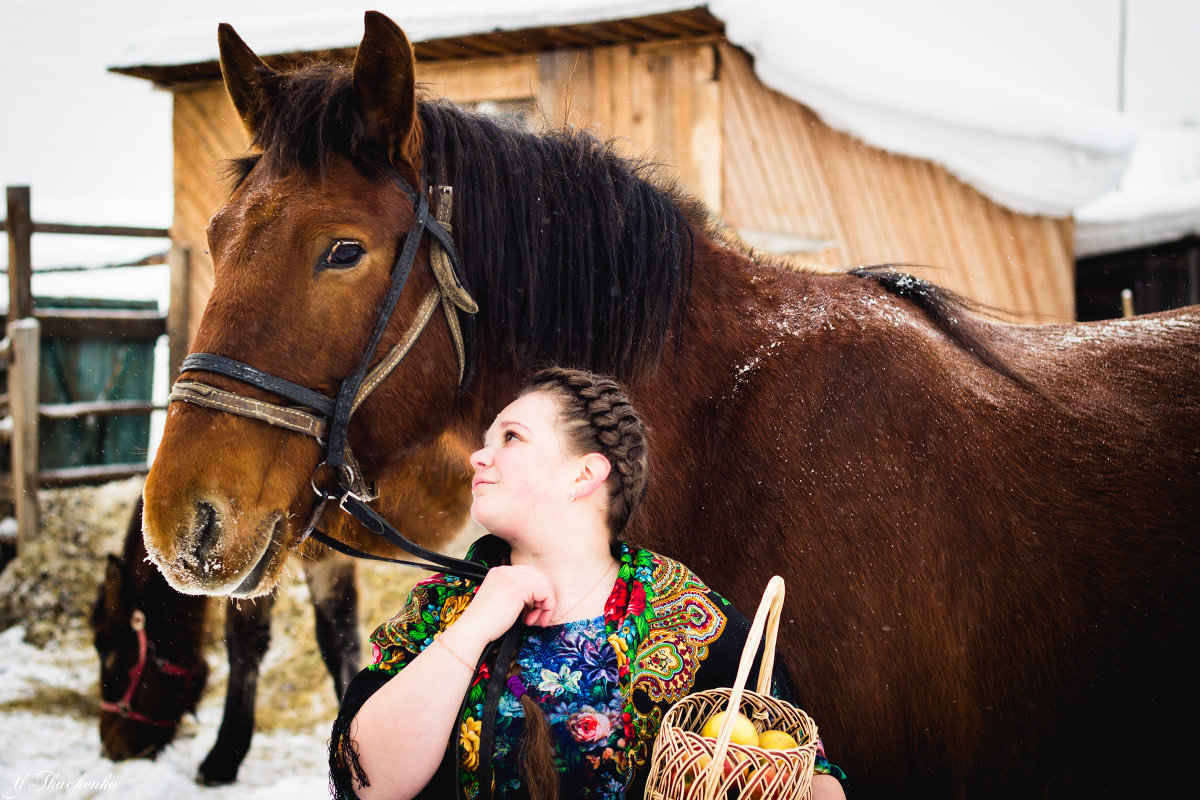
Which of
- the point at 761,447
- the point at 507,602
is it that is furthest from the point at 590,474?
the point at 761,447

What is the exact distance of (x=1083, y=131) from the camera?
20.2ft

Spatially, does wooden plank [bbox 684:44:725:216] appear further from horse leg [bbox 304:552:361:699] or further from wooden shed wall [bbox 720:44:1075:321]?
horse leg [bbox 304:552:361:699]

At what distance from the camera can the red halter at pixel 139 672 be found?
373 centimetres

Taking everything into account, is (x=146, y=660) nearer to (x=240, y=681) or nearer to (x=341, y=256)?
(x=240, y=681)

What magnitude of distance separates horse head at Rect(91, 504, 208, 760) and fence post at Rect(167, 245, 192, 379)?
3342 mm

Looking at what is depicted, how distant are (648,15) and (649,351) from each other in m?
3.84

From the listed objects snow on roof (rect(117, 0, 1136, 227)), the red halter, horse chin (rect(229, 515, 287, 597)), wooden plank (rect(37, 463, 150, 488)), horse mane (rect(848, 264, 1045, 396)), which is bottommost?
the red halter

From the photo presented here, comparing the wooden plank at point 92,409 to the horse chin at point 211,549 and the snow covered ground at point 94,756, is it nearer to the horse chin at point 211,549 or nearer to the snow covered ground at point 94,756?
the snow covered ground at point 94,756

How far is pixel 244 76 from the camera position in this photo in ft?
6.10

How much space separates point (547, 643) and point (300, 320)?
0.82 meters

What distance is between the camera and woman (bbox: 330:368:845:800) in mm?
1143

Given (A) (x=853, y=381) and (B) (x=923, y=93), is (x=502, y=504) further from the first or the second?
(B) (x=923, y=93)

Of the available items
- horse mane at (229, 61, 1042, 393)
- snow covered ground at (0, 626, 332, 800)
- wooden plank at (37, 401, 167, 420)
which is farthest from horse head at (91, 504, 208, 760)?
wooden plank at (37, 401, 167, 420)

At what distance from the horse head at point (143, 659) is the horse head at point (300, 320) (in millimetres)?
2601
